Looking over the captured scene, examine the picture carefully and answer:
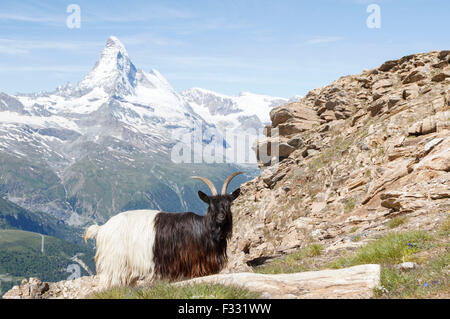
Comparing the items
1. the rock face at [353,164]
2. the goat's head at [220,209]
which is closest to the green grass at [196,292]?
the goat's head at [220,209]

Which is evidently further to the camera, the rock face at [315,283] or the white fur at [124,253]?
the white fur at [124,253]

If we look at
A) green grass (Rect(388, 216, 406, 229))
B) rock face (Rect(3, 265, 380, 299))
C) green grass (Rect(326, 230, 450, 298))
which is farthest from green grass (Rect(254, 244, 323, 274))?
rock face (Rect(3, 265, 380, 299))

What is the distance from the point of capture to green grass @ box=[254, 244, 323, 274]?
34.1 feet

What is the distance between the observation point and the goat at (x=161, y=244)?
1105 cm

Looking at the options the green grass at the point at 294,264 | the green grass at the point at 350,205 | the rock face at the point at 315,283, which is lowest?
the green grass at the point at 294,264

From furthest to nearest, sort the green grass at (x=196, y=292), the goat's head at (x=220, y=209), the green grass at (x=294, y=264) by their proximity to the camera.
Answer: the goat's head at (x=220, y=209)
the green grass at (x=294, y=264)
the green grass at (x=196, y=292)

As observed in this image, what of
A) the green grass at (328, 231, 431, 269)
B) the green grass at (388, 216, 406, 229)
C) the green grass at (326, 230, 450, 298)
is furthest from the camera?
the green grass at (388, 216, 406, 229)

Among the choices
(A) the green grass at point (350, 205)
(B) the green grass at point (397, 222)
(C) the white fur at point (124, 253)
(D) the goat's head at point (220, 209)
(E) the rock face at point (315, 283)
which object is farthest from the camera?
(A) the green grass at point (350, 205)

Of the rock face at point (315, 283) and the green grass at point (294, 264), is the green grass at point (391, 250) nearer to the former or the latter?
the green grass at point (294, 264)

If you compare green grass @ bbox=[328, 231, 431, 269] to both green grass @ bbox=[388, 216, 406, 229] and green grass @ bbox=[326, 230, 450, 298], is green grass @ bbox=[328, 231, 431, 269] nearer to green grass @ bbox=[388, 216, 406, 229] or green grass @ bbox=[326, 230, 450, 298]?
green grass @ bbox=[326, 230, 450, 298]

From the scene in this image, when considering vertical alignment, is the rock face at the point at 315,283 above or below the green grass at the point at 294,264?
above
